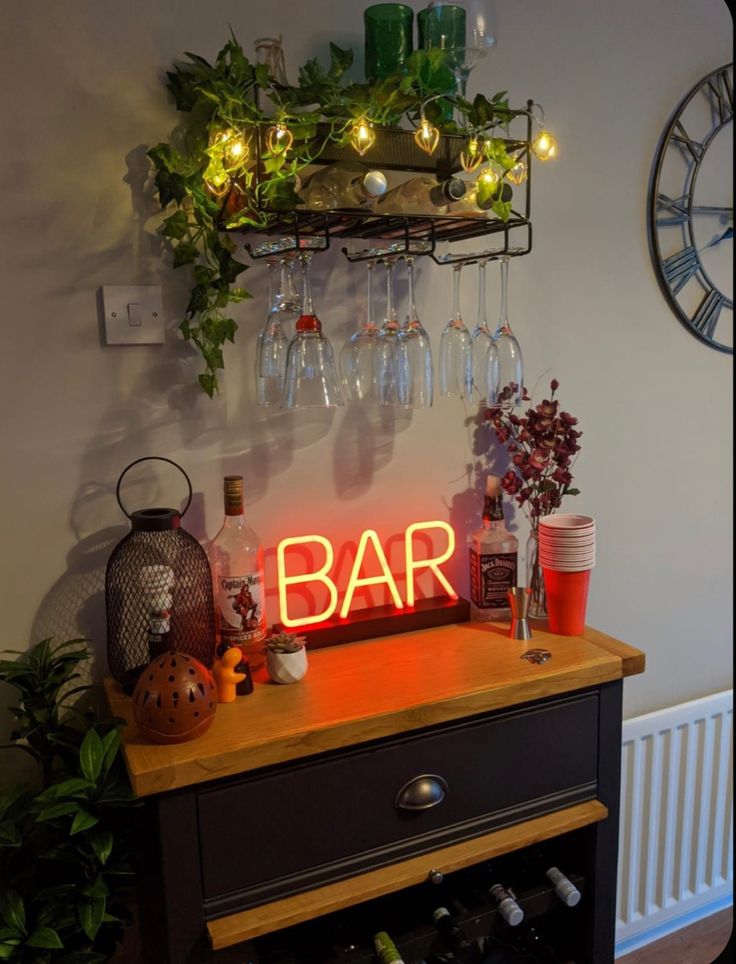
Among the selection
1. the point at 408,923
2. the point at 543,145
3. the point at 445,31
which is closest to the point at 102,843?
the point at 408,923

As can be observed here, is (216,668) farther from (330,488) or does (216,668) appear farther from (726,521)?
(726,521)

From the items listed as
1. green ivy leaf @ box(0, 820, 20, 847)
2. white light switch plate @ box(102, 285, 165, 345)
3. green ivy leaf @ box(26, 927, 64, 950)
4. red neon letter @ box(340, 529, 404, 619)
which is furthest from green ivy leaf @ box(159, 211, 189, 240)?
green ivy leaf @ box(26, 927, 64, 950)

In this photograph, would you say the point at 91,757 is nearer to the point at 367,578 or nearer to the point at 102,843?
the point at 102,843

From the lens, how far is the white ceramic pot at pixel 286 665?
1.54 metres

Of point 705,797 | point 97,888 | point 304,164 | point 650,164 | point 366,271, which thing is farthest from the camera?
point 705,797

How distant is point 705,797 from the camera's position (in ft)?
7.63

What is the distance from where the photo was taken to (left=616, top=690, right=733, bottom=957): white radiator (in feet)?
7.26

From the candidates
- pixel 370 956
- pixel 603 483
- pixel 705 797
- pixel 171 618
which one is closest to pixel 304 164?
pixel 171 618

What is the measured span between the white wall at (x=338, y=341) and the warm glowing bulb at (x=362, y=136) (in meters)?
0.32

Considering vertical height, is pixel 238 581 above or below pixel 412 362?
below

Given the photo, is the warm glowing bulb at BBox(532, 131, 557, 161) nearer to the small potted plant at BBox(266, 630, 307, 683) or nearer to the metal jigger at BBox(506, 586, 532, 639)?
the metal jigger at BBox(506, 586, 532, 639)

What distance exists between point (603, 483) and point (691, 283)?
0.56 meters

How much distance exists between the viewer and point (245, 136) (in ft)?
4.75

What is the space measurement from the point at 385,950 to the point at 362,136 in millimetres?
1358
